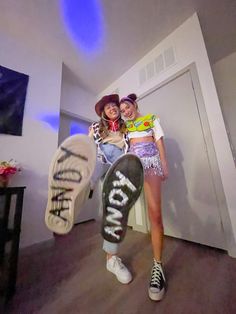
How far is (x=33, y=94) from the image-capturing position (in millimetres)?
1482

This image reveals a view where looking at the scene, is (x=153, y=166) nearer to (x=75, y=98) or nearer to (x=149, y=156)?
(x=149, y=156)

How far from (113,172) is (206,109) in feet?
3.19

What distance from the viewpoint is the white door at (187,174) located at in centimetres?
109

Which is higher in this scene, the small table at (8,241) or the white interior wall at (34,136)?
the white interior wall at (34,136)

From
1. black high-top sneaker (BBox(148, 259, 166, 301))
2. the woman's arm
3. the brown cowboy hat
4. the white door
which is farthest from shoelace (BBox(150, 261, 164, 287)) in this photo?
the brown cowboy hat

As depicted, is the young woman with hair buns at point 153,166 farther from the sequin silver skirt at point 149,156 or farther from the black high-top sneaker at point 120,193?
the black high-top sneaker at point 120,193

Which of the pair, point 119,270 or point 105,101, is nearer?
point 119,270

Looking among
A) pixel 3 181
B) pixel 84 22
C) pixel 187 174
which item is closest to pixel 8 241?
pixel 3 181

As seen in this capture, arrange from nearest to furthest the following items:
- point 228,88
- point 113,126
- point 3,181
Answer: point 113,126 → point 3,181 → point 228,88

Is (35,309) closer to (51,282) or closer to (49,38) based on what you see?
(51,282)

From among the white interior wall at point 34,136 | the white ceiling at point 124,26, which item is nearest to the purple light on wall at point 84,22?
the white ceiling at point 124,26

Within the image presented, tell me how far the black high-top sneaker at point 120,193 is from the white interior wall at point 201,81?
76cm

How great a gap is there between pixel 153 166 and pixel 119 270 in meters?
0.57

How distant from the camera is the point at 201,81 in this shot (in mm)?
1198
